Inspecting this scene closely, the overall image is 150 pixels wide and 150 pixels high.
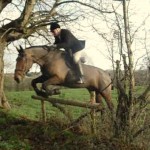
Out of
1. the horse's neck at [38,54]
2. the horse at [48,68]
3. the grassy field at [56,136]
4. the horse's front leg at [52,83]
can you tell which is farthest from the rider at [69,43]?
the grassy field at [56,136]

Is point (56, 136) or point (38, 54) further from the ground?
point (38, 54)

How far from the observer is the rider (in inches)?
403

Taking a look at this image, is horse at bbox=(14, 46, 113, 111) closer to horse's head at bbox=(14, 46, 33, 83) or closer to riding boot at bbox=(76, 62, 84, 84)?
horse's head at bbox=(14, 46, 33, 83)

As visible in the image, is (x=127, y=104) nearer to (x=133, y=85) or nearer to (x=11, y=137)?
(x=133, y=85)

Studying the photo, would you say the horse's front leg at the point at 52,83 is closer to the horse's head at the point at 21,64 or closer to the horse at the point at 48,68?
the horse at the point at 48,68

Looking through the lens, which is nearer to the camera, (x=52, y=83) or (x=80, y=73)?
(x=52, y=83)

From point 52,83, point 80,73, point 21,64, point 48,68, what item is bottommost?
point 52,83

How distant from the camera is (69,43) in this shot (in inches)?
408

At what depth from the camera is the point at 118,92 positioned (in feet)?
29.7

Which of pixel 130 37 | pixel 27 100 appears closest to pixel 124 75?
pixel 130 37

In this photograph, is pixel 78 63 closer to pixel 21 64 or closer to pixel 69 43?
pixel 69 43

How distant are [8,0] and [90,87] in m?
8.00

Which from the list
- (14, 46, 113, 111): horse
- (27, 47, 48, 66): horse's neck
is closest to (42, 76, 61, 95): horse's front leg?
(14, 46, 113, 111): horse

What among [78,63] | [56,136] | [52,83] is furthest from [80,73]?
[56,136]
